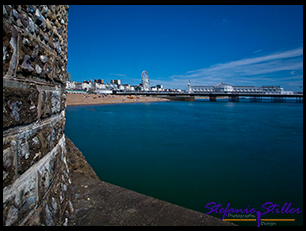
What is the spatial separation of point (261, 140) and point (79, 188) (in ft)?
45.4

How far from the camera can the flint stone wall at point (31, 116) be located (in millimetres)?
1358

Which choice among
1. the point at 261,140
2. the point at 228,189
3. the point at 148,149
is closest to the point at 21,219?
the point at 228,189

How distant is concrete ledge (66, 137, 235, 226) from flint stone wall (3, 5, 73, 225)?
40 cm

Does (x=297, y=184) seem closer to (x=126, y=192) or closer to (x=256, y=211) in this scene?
(x=256, y=211)

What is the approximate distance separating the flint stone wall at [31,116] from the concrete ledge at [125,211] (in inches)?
15.8

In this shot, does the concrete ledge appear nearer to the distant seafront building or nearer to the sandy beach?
the sandy beach

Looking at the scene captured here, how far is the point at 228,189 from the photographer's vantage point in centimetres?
591

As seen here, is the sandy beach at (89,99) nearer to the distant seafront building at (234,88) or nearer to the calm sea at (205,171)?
the calm sea at (205,171)

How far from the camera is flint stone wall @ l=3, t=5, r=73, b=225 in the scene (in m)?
1.36

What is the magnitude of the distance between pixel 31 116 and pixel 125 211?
2.01m

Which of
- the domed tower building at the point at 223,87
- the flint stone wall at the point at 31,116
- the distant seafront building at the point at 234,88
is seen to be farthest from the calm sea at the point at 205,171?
the domed tower building at the point at 223,87

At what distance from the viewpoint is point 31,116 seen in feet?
5.44

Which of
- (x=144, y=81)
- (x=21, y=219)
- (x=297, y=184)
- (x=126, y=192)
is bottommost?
(x=297, y=184)

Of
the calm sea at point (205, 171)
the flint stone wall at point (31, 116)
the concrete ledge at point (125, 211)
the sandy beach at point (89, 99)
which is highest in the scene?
the sandy beach at point (89, 99)
